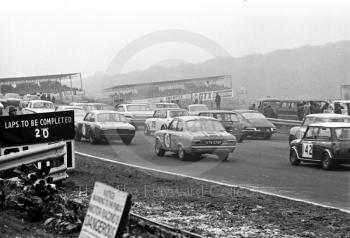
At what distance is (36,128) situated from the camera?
1081cm

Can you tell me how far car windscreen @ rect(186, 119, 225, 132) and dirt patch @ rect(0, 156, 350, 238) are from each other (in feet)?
14.9

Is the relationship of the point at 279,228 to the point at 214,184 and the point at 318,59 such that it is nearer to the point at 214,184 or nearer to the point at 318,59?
the point at 214,184

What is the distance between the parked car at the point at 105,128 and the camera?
21.6 meters

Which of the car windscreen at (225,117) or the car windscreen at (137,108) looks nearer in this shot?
the car windscreen at (225,117)

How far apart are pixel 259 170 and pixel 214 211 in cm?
577

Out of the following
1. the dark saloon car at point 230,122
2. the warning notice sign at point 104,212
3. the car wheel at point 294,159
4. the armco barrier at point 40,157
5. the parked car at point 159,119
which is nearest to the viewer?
the warning notice sign at point 104,212

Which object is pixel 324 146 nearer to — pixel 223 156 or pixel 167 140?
pixel 223 156

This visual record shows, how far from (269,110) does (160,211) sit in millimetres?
25597

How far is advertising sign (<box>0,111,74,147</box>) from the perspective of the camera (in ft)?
34.1

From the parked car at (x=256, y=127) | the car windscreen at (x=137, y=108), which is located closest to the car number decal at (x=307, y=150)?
the parked car at (x=256, y=127)

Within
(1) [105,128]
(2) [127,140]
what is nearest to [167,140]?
(2) [127,140]

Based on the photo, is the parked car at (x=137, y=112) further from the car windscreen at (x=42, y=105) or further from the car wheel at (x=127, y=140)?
the car wheel at (x=127, y=140)

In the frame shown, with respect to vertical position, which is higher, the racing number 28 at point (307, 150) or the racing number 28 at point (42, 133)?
the racing number 28 at point (42, 133)

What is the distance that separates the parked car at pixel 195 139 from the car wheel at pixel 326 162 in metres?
2.66
